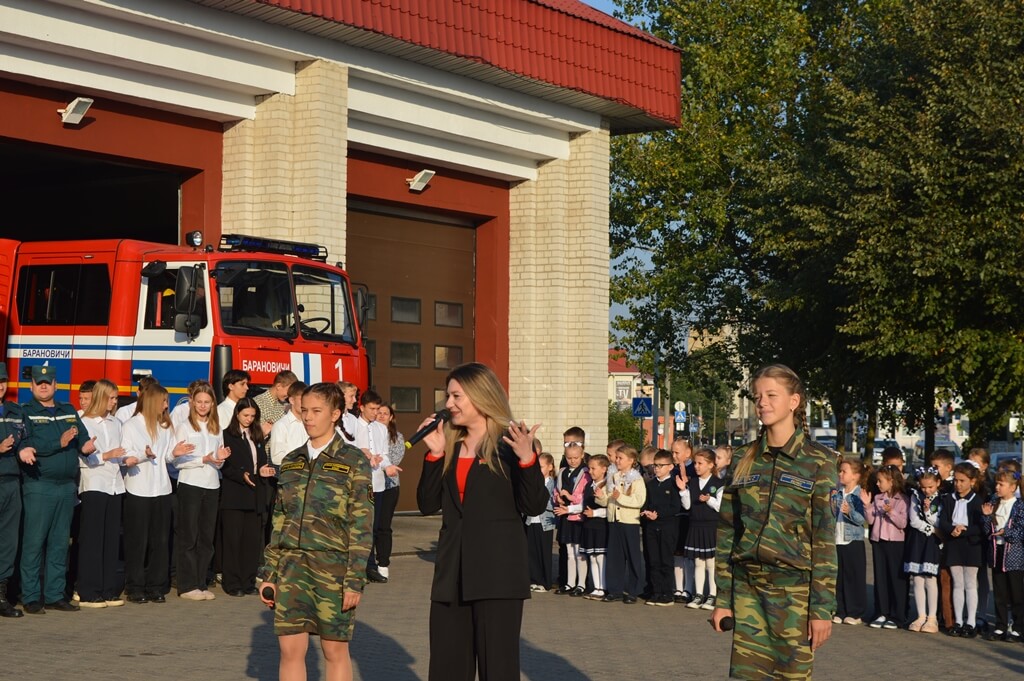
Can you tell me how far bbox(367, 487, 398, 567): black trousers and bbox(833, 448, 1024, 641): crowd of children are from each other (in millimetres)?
5056

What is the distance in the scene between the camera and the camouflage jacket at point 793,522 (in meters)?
6.46

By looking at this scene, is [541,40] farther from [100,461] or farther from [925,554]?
[100,461]

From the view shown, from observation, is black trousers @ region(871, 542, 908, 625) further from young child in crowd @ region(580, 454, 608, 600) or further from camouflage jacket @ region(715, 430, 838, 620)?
camouflage jacket @ region(715, 430, 838, 620)

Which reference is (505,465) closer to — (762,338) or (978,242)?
(978,242)

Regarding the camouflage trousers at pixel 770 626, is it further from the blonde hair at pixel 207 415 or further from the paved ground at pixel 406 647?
the blonde hair at pixel 207 415

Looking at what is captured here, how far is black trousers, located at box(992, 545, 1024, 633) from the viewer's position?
13734mm

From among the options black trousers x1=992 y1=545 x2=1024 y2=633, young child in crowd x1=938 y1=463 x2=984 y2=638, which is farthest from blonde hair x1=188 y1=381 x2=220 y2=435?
black trousers x1=992 y1=545 x2=1024 y2=633

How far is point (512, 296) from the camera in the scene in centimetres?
2670

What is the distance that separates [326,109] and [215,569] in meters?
7.70

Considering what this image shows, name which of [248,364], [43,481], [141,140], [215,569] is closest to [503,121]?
[141,140]

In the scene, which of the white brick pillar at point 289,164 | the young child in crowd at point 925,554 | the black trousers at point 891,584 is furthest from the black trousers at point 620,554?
the white brick pillar at point 289,164

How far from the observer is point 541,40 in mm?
23828

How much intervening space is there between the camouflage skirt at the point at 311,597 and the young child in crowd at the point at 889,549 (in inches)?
331

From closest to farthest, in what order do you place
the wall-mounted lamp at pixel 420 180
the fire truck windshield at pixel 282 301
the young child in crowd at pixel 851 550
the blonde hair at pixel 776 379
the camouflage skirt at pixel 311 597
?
the blonde hair at pixel 776 379
the camouflage skirt at pixel 311 597
the young child in crowd at pixel 851 550
the fire truck windshield at pixel 282 301
the wall-mounted lamp at pixel 420 180
